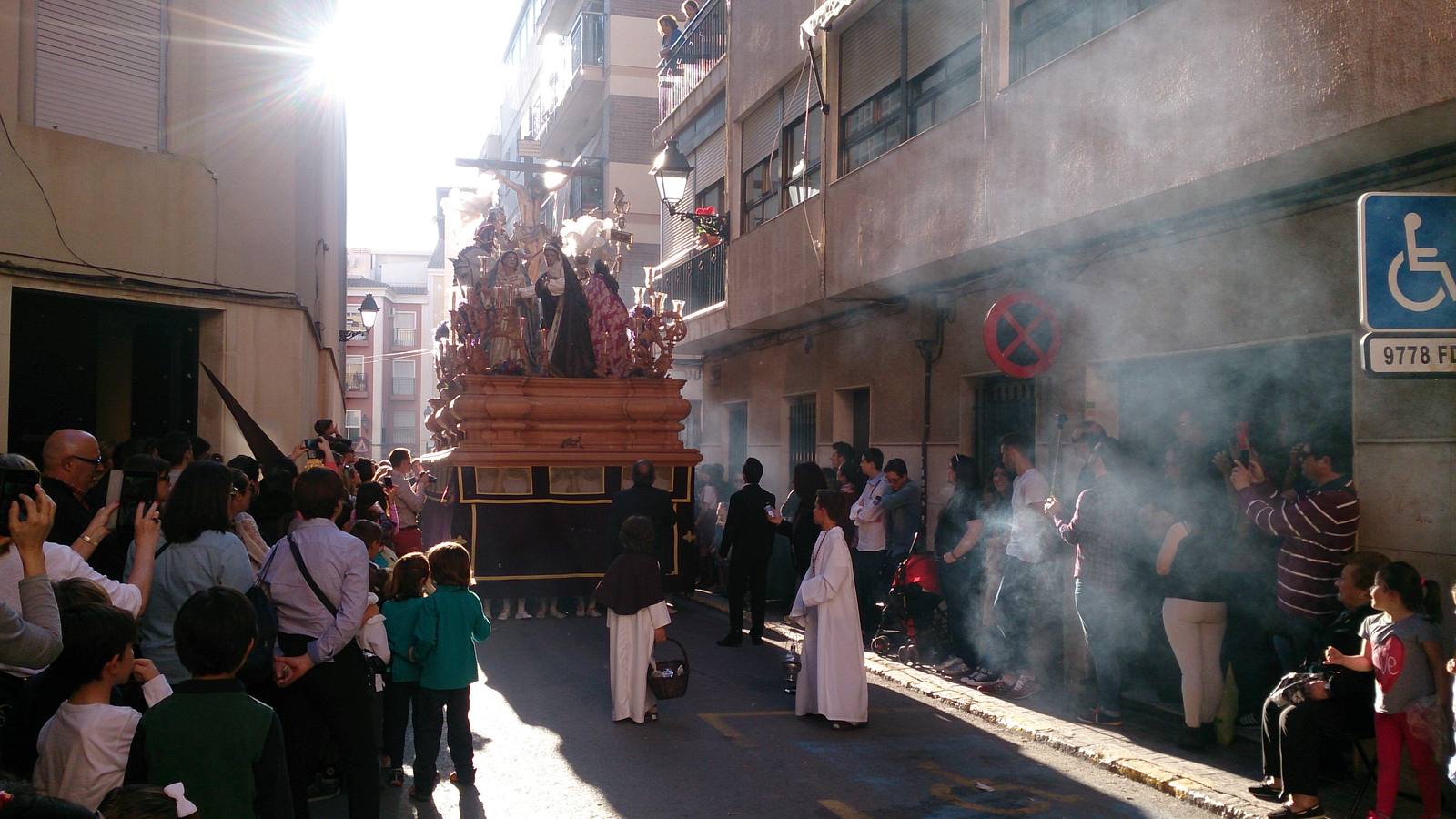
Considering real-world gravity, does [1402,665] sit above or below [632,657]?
above

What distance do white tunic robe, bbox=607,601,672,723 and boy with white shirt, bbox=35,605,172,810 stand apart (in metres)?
4.82

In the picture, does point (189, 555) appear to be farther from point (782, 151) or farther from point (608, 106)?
point (608, 106)

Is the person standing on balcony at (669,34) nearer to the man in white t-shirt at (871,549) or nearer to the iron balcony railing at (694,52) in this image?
the iron balcony railing at (694,52)

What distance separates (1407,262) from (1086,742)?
147 inches

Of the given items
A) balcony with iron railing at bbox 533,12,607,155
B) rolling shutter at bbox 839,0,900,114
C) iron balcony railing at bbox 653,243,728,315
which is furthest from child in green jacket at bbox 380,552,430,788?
balcony with iron railing at bbox 533,12,607,155

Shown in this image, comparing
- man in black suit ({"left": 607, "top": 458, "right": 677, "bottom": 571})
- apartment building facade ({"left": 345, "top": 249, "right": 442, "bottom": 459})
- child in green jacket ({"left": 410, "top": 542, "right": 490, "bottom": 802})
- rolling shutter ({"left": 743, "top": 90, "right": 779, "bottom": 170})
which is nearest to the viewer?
child in green jacket ({"left": 410, "top": 542, "right": 490, "bottom": 802})

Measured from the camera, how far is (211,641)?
3.69 metres

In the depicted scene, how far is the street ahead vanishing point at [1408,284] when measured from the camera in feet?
16.7

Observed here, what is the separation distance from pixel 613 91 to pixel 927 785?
1093 inches

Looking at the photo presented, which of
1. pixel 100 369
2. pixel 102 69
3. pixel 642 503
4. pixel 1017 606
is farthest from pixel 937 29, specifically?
pixel 100 369

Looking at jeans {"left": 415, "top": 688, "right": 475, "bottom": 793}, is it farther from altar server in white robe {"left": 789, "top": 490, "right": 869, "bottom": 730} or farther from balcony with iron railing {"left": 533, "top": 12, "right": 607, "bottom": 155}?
balcony with iron railing {"left": 533, "top": 12, "right": 607, "bottom": 155}

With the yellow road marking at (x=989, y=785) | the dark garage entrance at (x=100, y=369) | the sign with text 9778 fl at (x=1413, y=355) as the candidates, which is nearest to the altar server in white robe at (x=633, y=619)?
the yellow road marking at (x=989, y=785)

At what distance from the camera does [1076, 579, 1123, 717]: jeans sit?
27.0 feet

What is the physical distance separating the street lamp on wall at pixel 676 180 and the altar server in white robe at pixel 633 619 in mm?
10286
